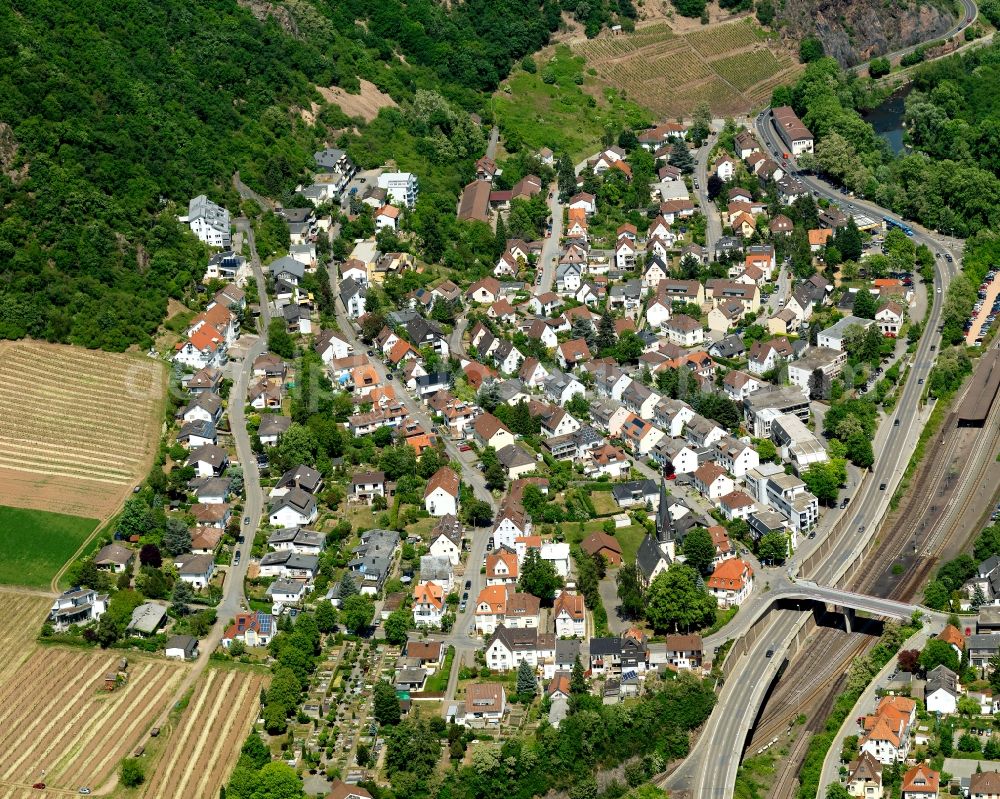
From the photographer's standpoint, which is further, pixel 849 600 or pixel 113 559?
pixel 113 559

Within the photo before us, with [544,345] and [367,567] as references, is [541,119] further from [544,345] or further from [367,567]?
[367,567]

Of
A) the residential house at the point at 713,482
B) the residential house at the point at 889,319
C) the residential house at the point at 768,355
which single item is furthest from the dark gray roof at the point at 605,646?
the residential house at the point at 889,319

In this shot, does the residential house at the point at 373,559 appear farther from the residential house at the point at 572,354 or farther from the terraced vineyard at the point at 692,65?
the terraced vineyard at the point at 692,65

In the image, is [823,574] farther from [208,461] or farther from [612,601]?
[208,461]

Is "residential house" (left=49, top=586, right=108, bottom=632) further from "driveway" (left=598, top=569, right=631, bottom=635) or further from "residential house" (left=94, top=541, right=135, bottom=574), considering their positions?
"driveway" (left=598, top=569, right=631, bottom=635)

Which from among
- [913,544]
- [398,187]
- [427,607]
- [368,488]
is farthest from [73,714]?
[398,187]

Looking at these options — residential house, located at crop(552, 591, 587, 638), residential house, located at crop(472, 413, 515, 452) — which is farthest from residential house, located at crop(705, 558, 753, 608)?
residential house, located at crop(472, 413, 515, 452)
